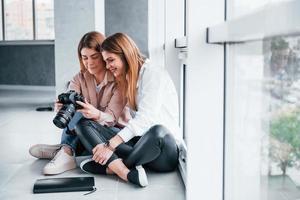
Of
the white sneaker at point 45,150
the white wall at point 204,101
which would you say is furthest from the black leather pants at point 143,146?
the white wall at point 204,101

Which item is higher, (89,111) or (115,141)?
(89,111)

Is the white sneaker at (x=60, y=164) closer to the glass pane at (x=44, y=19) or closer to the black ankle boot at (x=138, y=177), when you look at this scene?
the black ankle boot at (x=138, y=177)

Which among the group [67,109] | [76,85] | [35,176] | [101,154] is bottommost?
[35,176]

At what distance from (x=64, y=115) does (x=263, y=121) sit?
136cm

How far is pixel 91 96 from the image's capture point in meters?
2.81

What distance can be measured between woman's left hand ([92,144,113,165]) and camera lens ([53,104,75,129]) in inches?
8.4

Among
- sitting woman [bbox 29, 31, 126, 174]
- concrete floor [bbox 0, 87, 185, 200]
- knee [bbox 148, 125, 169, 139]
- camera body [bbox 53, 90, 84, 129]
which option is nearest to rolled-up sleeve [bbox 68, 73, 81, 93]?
sitting woman [bbox 29, 31, 126, 174]

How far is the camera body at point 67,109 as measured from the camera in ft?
8.16

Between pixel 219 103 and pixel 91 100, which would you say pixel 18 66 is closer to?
pixel 91 100

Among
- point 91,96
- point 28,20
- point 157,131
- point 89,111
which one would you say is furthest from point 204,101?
point 28,20

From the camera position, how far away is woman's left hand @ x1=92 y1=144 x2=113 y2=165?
2.44 meters

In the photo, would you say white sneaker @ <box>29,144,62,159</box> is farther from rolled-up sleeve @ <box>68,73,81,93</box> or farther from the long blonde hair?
the long blonde hair

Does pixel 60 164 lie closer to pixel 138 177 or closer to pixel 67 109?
pixel 67 109

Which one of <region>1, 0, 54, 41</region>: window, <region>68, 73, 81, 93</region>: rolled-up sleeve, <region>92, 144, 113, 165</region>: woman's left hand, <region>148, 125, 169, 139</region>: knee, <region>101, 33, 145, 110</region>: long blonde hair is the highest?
<region>1, 0, 54, 41</region>: window
